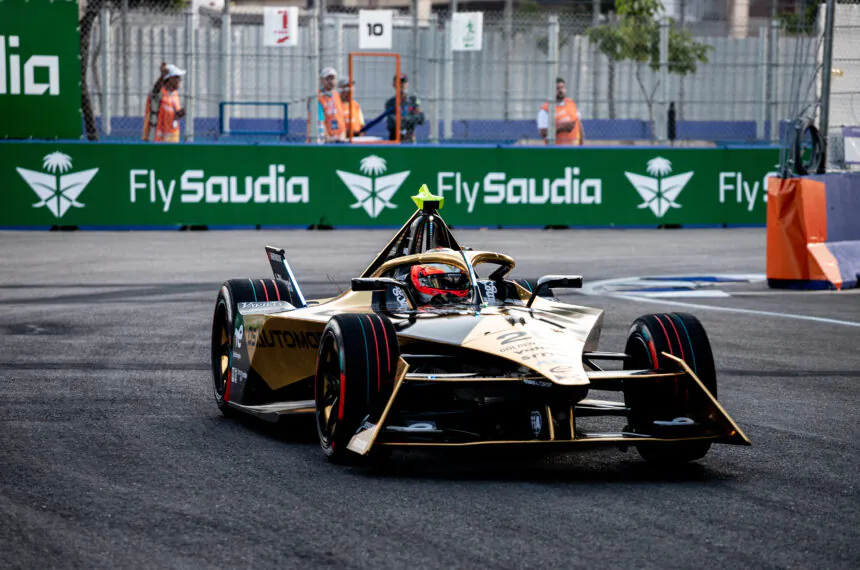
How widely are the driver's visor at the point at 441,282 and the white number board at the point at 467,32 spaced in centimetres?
1602

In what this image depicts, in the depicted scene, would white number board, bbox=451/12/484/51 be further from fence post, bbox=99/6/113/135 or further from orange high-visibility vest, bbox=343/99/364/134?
fence post, bbox=99/6/113/135

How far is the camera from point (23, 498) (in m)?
5.49

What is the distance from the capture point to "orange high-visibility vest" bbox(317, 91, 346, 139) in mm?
23062

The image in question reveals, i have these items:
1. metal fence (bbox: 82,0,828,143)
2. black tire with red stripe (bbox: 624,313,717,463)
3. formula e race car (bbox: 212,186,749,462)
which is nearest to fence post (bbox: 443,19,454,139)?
metal fence (bbox: 82,0,828,143)

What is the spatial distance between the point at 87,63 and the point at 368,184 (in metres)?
5.24

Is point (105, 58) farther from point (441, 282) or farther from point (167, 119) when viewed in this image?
point (441, 282)

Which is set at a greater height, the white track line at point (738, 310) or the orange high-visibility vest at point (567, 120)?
the orange high-visibility vest at point (567, 120)

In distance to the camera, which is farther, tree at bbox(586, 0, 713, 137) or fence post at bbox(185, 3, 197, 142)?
tree at bbox(586, 0, 713, 137)

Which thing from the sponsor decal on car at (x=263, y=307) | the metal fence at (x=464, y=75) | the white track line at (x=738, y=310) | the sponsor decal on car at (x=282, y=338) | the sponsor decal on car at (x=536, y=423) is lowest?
the white track line at (x=738, y=310)

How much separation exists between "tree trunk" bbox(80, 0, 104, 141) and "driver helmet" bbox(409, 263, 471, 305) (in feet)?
53.2

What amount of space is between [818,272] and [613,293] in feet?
7.87

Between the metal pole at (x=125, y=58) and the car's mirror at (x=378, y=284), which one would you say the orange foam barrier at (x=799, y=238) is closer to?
the car's mirror at (x=378, y=284)

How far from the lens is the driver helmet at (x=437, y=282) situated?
23.4ft

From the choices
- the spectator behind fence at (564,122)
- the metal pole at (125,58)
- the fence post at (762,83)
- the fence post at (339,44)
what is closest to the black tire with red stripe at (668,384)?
the metal pole at (125,58)
